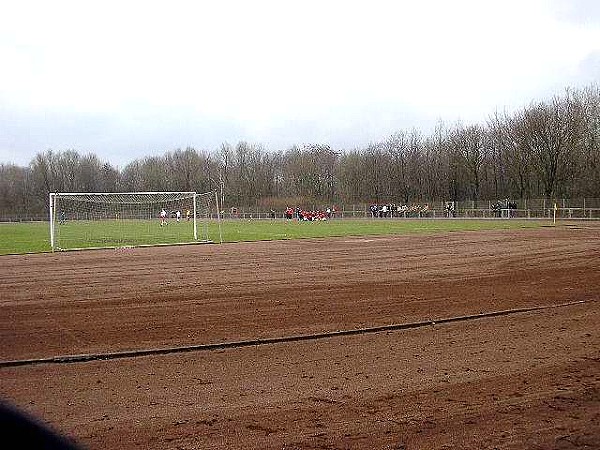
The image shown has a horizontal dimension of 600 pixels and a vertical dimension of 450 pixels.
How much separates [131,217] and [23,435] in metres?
51.3

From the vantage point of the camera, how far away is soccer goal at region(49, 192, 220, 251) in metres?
40.8

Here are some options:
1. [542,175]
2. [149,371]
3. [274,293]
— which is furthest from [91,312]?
[542,175]

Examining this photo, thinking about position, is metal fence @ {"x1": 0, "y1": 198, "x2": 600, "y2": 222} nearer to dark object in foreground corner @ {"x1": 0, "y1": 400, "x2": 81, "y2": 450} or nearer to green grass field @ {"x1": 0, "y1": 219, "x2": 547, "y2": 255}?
green grass field @ {"x1": 0, "y1": 219, "x2": 547, "y2": 255}

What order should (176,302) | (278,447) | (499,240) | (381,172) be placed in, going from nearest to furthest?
(278,447), (176,302), (499,240), (381,172)

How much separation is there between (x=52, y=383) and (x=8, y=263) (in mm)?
17870

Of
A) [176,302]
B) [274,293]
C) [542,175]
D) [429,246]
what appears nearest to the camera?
[176,302]

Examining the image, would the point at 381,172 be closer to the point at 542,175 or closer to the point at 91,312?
the point at 542,175

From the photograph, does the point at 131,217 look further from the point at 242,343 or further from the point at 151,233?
the point at 242,343

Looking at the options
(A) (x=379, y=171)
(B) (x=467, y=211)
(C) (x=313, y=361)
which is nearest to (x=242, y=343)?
(C) (x=313, y=361)

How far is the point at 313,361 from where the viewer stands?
846cm

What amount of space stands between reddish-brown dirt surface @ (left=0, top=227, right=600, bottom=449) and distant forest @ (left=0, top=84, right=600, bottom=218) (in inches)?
2674

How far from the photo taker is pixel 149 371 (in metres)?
8.11

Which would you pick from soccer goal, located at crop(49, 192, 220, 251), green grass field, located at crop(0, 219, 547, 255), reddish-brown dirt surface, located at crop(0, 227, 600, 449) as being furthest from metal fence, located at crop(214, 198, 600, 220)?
reddish-brown dirt surface, located at crop(0, 227, 600, 449)

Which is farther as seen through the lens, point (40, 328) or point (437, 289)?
point (437, 289)
